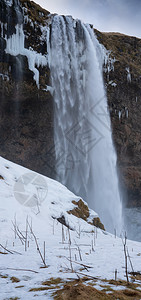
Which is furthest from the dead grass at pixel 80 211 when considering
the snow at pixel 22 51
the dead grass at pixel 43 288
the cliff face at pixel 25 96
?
the cliff face at pixel 25 96

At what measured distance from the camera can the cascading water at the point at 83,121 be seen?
15.7m

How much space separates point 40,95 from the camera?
15664 millimetres

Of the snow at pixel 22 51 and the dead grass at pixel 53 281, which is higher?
the snow at pixel 22 51

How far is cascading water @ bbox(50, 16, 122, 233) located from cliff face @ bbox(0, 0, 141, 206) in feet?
2.79

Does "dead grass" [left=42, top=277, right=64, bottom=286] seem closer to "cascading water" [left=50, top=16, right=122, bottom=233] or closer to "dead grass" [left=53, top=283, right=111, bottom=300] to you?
"dead grass" [left=53, top=283, right=111, bottom=300]

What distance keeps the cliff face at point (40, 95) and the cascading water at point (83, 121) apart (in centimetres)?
85

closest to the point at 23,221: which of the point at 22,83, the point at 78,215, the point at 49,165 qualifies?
the point at 78,215

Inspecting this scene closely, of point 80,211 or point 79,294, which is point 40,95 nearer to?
point 80,211

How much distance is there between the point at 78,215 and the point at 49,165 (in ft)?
41.0

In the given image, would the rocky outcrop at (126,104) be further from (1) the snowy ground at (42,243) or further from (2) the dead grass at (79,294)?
(2) the dead grass at (79,294)

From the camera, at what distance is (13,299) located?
91 cm

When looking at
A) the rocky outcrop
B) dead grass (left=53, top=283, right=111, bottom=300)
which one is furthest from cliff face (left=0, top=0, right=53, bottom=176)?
dead grass (left=53, top=283, right=111, bottom=300)

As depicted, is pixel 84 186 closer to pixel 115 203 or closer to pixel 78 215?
pixel 115 203

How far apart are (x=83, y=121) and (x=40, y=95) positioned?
398cm
